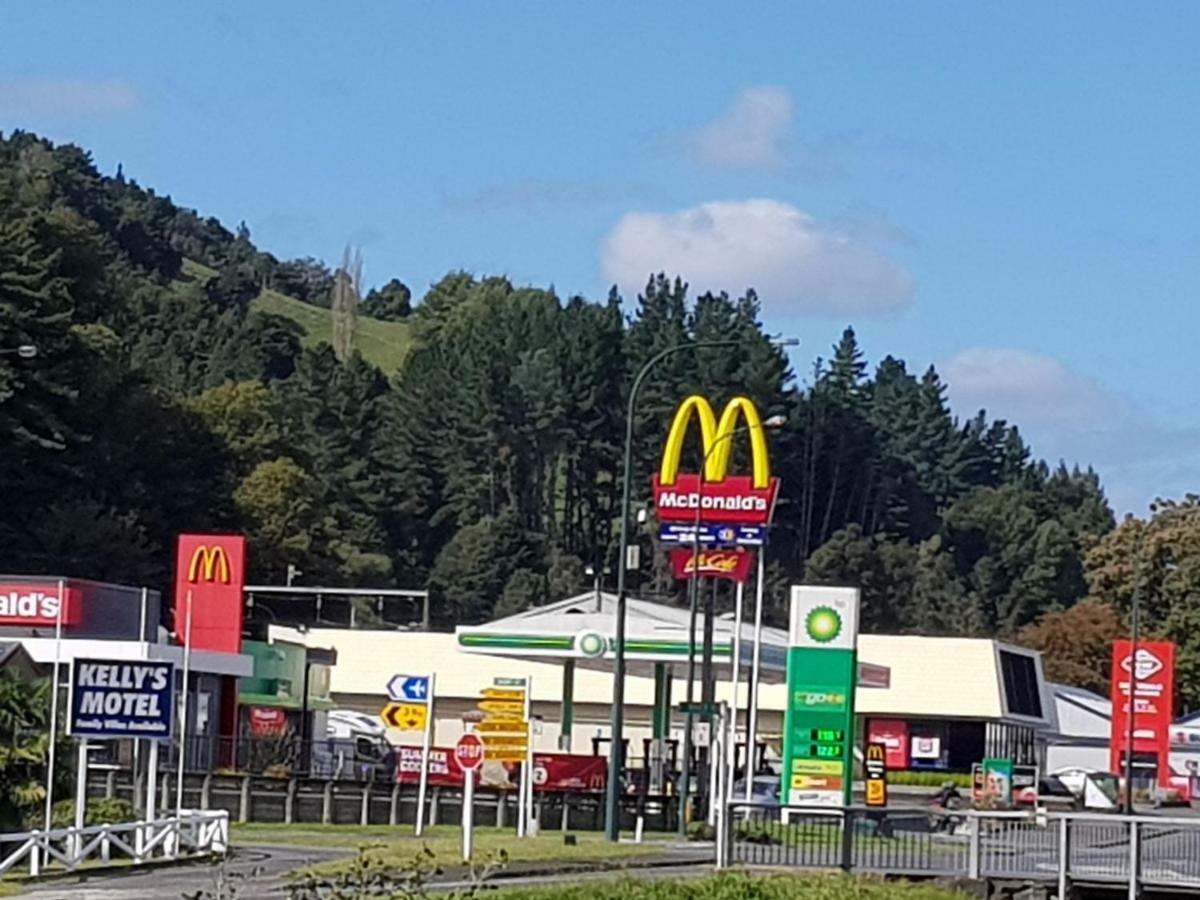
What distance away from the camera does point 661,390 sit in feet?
506

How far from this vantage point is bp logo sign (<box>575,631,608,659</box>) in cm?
6200

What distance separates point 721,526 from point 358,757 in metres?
13.2

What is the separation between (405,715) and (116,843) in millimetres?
7737

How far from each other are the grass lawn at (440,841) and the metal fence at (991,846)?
175 inches

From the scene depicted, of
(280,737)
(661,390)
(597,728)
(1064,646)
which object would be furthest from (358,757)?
(661,390)

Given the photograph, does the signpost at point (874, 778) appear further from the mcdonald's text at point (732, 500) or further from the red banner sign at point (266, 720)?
the red banner sign at point (266, 720)

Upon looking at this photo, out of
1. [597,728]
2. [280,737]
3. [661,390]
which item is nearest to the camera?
[280,737]

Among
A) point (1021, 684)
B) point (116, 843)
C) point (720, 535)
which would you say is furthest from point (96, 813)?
point (1021, 684)

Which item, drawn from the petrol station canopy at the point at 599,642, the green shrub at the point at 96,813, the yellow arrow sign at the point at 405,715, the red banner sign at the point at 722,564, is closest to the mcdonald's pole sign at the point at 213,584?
the petrol station canopy at the point at 599,642

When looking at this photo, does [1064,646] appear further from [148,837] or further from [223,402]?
[148,837]

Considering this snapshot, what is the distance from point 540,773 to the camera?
175ft

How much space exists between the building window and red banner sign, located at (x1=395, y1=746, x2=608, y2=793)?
151 feet

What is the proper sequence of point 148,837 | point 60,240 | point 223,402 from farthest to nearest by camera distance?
point 223,402
point 60,240
point 148,837

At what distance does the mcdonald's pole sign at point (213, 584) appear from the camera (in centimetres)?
6353
